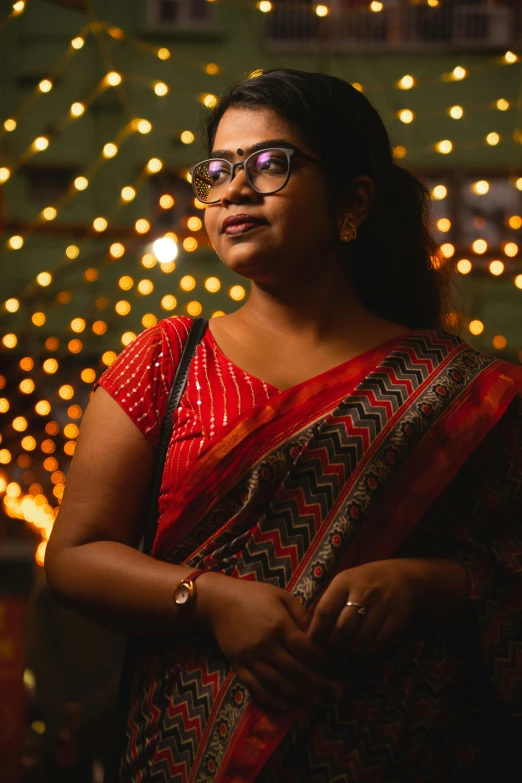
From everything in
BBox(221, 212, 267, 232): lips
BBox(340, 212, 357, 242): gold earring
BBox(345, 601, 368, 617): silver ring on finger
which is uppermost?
BBox(221, 212, 267, 232): lips

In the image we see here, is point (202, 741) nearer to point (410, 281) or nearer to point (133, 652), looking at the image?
point (133, 652)

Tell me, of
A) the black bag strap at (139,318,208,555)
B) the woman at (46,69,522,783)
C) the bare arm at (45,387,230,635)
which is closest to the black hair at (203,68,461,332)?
the woman at (46,69,522,783)

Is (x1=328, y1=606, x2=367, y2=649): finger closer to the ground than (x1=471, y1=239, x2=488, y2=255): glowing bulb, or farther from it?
closer to the ground

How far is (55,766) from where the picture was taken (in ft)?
12.1

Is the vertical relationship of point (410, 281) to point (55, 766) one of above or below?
above

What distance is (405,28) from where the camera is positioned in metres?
8.12

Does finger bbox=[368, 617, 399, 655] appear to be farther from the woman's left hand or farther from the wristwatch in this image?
the wristwatch

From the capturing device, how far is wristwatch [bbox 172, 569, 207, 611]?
4.00 feet

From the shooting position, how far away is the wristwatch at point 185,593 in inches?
48.0

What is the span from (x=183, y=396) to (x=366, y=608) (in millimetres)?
423

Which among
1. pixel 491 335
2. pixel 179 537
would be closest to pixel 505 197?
pixel 491 335

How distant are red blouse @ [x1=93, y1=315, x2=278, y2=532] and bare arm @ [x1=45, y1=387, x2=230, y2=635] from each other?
0.03 meters

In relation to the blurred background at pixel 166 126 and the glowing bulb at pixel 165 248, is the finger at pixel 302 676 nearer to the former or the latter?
the glowing bulb at pixel 165 248

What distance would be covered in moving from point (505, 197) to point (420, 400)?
6930 mm
